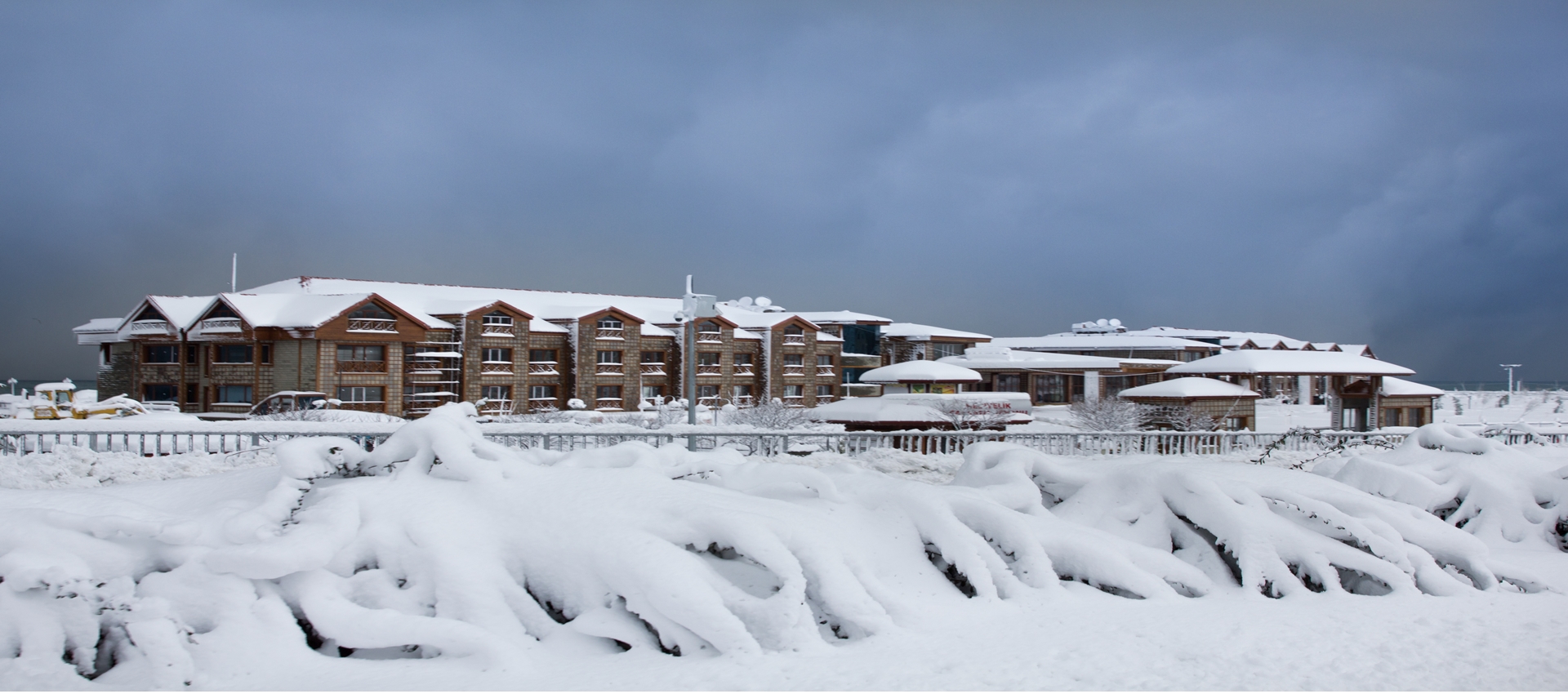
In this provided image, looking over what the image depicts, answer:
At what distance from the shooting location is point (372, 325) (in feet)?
115

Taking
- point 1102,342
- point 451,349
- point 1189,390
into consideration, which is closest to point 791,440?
point 1189,390

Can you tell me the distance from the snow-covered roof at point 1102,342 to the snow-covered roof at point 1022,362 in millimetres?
7860

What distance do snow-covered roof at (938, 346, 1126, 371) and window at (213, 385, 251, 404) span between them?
104 feet

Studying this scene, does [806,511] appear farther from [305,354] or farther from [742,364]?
[742,364]

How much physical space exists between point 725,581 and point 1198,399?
24.7m

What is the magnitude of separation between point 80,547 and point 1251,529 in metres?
9.06

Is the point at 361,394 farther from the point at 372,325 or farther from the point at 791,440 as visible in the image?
the point at 791,440

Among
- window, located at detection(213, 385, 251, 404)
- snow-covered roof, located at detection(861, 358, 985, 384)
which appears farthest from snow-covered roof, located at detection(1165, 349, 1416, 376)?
window, located at detection(213, 385, 251, 404)

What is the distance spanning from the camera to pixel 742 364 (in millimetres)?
46938

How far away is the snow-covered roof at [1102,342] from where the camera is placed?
55125mm

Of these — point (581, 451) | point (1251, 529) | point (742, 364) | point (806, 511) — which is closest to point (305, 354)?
point (742, 364)

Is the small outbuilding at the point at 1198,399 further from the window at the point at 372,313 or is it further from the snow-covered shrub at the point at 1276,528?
the window at the point at 372,313

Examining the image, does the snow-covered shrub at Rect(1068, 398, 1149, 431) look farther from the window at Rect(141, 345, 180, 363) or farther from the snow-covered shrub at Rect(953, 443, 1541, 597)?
the window at Rect(141, 345, 180, 363)

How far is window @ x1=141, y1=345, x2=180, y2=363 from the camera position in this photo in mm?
35312
